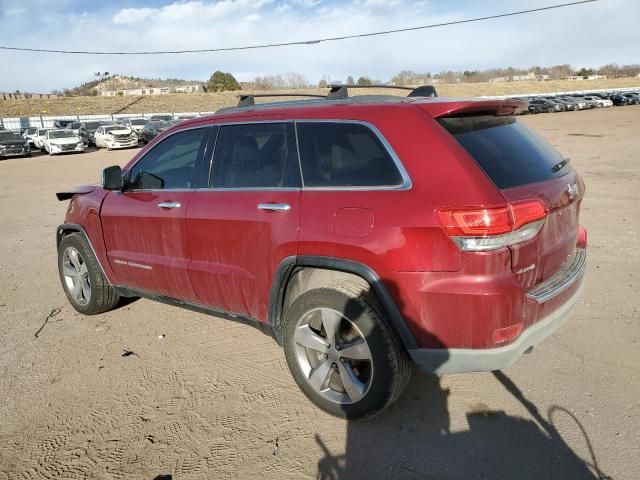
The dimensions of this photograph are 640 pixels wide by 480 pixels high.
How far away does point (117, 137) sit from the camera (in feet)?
92.2

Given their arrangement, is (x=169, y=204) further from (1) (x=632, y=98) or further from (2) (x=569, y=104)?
(1) (x=632, y=98)

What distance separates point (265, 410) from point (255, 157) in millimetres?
1623

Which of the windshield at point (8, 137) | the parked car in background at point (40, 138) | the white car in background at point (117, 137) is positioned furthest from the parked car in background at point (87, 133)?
the windshield at point (8, 137)

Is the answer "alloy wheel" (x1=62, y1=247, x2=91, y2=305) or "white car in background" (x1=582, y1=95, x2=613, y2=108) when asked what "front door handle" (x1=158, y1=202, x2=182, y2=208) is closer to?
"alloy wheel" (x1=62, y1=247, x2=91, y2=305)

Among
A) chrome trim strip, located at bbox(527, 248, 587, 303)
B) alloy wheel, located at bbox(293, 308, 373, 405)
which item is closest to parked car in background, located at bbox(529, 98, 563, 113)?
chrome trim strip, located at bbox(527, 248, 587, 303)

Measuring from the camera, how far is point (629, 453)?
99.4 inches

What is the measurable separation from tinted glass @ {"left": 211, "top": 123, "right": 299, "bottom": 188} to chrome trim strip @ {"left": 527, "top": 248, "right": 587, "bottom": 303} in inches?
58.8

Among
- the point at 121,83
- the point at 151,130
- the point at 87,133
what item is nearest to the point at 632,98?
the point at 151,130

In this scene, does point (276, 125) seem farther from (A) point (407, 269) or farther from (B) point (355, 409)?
(B) point (355, 409)

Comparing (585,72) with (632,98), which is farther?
(585,72)

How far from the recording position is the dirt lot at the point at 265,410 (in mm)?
2592

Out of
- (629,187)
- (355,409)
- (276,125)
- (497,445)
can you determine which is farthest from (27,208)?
(629,187)

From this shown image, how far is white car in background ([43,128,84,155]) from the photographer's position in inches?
1061

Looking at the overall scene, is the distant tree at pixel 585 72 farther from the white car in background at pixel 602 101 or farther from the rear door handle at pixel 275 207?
the rear door handle at pixel 275 207
